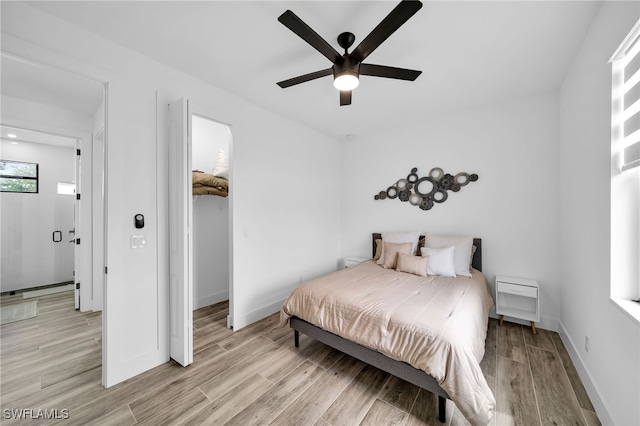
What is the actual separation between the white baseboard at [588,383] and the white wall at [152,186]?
10.0ft

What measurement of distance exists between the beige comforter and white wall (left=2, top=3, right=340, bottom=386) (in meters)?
1.02

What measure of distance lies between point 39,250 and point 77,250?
1831 millimetres

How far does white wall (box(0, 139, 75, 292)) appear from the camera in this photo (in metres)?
4.04

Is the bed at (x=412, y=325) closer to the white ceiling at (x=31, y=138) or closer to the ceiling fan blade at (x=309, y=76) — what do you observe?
the ceiling fan blade at (x=309, y=76)

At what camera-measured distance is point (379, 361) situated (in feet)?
6.10

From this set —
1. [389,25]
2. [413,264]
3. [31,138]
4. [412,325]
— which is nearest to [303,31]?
[389,25]

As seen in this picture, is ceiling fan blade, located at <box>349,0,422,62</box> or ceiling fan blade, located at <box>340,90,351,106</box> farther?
ceiling fan blade, located at <box>340,90,351,106</box>

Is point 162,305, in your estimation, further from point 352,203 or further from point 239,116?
point 352,203

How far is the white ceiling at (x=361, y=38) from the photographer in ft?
5.42

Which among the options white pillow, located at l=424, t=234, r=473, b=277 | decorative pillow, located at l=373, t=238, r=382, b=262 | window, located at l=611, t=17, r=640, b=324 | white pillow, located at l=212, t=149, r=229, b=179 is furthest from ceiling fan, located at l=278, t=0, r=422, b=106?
decorative pillow, located at l=373, t=238, r=382, b=262

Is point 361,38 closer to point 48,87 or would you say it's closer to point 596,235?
point 596,235

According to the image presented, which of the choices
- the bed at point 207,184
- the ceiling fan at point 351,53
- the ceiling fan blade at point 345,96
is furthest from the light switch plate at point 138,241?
the ceiling fan blade at point 345,96

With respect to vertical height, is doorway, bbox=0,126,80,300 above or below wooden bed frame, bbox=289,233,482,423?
above

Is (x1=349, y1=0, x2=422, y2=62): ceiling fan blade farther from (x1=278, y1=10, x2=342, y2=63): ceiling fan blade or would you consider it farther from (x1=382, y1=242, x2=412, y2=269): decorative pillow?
(x1=382, y1=242, x2=412, y2=269): decorative pillow
